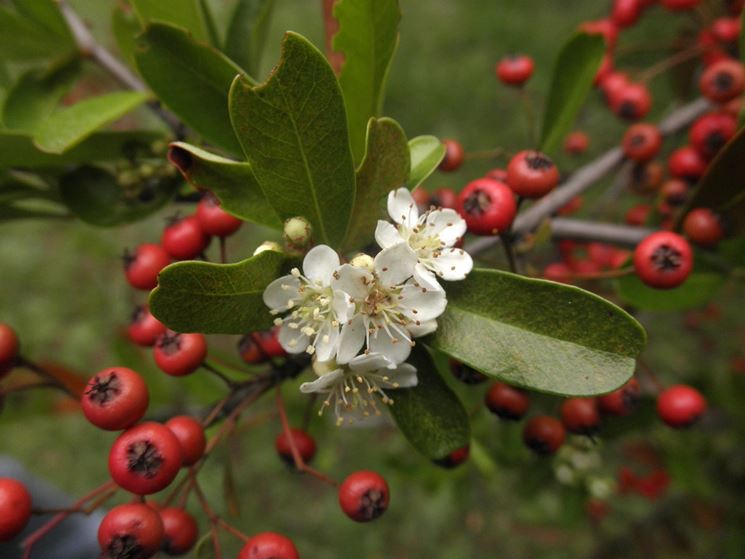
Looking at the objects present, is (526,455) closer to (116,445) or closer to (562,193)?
(562,193)

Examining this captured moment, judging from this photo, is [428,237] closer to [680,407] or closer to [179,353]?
[179,353]

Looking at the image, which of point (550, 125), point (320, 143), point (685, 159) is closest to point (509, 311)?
point (320, 143)

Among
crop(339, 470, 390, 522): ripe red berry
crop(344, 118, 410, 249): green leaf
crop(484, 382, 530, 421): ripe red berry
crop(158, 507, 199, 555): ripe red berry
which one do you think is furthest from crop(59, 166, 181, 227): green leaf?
crop(484, 382, 530, 421): ripe red berry

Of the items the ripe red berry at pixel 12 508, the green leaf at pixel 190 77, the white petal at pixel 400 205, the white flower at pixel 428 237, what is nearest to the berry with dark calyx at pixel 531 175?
the white flower at pixel 428 237

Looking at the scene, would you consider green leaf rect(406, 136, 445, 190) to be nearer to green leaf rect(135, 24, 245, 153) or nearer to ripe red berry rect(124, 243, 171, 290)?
green leaf rect(135, 24, 245, 153)

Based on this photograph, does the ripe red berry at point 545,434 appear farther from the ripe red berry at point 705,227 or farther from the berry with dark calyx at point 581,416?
the ripe red berry at point 705,227
